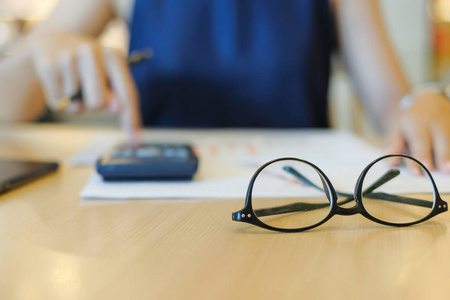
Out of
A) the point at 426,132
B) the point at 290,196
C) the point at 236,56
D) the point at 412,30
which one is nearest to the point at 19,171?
the point at 290,196

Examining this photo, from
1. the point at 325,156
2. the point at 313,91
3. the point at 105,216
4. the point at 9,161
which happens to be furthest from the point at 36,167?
the point at 313,91

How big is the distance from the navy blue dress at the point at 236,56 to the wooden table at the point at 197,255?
516 mm

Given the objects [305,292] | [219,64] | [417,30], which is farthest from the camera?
[417,30]

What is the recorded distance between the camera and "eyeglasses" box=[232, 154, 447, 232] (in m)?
0.26

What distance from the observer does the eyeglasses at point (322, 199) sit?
0.86ft

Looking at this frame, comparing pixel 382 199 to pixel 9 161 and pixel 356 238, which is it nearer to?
pixel 356 238

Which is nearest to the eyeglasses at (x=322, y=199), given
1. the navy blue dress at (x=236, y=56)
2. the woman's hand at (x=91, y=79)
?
the woman's hand at (x=91, y=79)

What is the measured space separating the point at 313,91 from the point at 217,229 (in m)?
0.63

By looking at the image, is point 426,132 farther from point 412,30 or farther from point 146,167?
point 412,30

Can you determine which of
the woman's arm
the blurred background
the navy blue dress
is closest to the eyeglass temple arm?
the woman's arm

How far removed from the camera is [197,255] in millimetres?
215

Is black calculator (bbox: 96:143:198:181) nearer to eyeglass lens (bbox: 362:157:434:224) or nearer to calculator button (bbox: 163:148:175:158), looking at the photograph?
calculator button (bbox: 163:148:175:158)

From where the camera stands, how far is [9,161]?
0.42m

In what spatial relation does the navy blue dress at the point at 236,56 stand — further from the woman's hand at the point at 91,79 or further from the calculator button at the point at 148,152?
the calculator button at the point at 148,152
